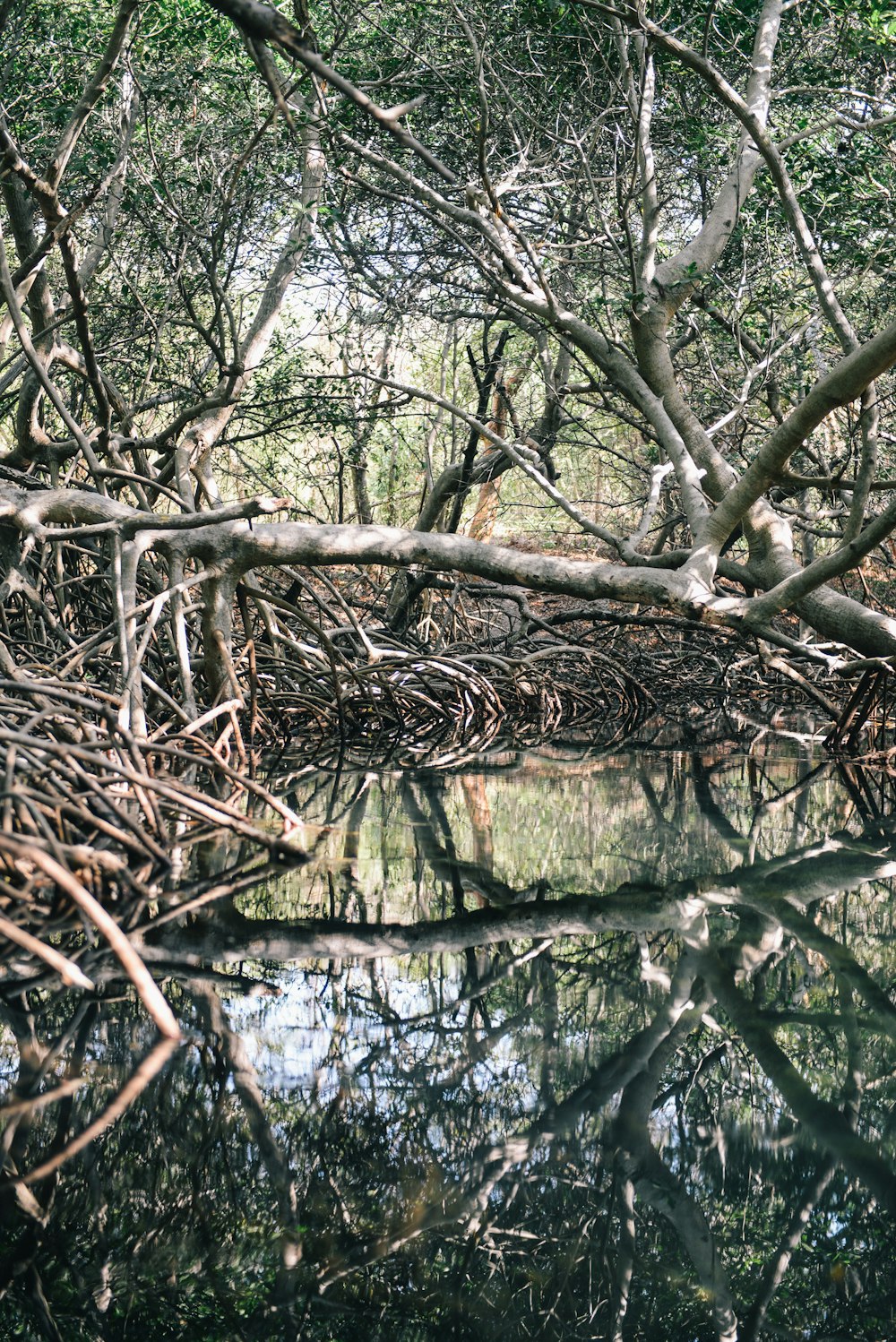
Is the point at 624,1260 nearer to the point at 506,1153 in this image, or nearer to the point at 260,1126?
the point at 506,1153

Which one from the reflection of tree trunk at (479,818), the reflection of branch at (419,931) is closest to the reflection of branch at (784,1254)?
the reflection of branch at (419,931)

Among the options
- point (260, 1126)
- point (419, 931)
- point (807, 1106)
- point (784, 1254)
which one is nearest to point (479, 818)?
point (419, 931)

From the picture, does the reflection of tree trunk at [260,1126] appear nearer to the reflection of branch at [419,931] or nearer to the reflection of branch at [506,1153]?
the reflection of branch at [506,1153]

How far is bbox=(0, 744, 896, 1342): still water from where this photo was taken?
1.21 meters

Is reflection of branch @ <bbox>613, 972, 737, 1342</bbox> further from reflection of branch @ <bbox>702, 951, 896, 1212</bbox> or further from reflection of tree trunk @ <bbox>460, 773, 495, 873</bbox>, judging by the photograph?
reflection of tree trunk @ <bbox>460, 773, 495, 873</bbox>

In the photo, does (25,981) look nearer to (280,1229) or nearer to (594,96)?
(280,1229)

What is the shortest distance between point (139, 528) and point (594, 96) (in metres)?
3.91

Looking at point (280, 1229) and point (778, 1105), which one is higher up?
point (778, 1105)

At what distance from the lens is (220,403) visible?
17.3ft

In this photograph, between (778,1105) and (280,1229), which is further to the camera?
(778,1105)

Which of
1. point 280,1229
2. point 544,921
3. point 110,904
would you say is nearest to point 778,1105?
point 280,1229

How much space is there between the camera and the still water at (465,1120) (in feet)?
3.97

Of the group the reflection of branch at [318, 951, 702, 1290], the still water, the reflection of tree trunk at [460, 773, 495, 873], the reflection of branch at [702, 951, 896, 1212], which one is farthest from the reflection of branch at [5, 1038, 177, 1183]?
the reflection of tree trunk at [460, 773, 495, 873]

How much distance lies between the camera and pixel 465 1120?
159cm
